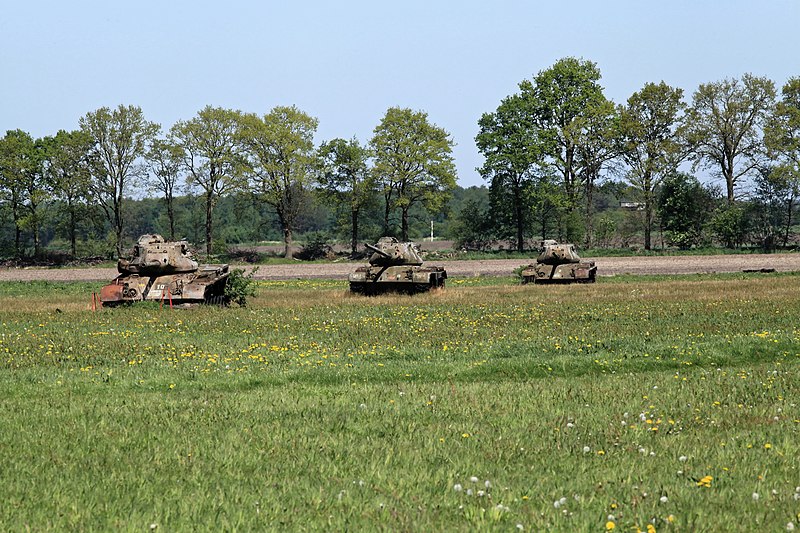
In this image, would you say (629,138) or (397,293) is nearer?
(397,293)

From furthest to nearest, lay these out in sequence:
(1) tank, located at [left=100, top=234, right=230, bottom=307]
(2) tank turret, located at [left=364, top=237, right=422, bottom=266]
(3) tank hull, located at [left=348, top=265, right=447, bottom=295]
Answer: (2) tank turret, located at [left=364, top=237, right=422, bottom=266] < (3) tank hull, located at [left=348, top=265, right=447, bottom=295] < (1) tank, located at [left=100, top=234, right=230, bottom=307]

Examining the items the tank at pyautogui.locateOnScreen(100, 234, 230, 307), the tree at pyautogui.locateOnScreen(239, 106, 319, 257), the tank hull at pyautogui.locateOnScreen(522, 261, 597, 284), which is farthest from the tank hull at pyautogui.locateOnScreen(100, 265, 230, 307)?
the tree at pyautogui.locateOnScreen(239, 106, 319, 257)

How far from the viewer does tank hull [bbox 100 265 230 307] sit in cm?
2977

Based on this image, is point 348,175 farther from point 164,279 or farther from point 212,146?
point 164,279

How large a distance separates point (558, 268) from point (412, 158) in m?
27.4

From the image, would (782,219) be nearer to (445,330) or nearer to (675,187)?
(675,187)

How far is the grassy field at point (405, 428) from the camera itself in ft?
24.5

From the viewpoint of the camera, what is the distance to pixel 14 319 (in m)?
25.8

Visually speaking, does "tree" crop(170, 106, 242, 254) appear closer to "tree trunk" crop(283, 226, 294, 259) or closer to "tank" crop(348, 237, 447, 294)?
"tree trunk" crop(283, 226, 294, 259)

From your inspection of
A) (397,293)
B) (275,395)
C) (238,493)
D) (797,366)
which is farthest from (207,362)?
(397,293)

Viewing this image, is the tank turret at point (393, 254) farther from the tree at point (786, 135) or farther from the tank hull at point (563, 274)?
the tree at point (786, 135)

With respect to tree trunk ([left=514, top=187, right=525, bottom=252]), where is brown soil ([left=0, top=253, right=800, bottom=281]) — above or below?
below

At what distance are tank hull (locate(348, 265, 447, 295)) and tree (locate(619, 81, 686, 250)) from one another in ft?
110

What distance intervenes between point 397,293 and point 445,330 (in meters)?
14.8
